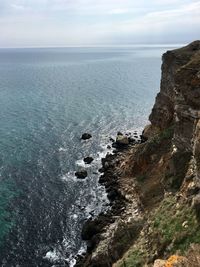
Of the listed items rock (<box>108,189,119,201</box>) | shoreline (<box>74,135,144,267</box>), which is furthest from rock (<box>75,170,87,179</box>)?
rock (<box>108,189,119,201</box>)

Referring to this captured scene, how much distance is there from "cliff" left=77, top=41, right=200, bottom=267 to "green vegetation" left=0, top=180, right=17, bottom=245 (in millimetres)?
12465

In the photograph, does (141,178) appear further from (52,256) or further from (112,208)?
(52,256)

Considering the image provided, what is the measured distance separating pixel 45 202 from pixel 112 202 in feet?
39.5

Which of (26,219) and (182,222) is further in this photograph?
(26,219)

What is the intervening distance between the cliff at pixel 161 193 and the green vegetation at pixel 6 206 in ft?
40.9

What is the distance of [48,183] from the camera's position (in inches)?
2857

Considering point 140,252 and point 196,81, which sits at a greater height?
point 196,81

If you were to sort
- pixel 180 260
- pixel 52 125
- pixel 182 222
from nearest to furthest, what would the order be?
pixel 180 260
pixel 182 222
pixel 52 125

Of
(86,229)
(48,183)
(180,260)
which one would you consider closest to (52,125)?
(48,183)

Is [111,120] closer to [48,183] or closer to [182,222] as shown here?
[48,183]

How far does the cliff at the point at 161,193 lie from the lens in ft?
100

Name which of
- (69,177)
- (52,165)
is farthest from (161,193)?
(52,165)

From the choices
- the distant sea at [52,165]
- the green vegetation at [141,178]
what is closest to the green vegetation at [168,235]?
the distant sea at [52,165]

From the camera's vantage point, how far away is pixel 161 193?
2179 inches
